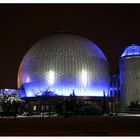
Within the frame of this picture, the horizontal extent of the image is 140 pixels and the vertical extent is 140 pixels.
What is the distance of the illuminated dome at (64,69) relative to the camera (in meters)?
83.1

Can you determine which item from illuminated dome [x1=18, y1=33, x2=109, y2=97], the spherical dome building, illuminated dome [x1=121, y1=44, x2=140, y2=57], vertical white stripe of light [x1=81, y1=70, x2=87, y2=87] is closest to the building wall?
the spherical dome building

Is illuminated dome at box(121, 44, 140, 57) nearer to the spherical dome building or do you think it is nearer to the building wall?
the spherical dome building

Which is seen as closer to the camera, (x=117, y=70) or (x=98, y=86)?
(x=98, y=86)

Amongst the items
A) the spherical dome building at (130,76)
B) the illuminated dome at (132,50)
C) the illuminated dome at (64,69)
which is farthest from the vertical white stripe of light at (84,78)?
the illuminated dome at (132,50)

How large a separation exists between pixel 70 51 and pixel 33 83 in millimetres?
10513

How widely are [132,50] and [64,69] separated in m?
16.3

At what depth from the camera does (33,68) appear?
85.0 meters

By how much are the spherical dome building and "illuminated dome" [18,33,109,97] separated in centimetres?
382

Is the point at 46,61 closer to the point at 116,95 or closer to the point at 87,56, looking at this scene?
the point at 87,56

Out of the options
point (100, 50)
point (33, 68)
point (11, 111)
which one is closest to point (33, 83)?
point (33, 68)

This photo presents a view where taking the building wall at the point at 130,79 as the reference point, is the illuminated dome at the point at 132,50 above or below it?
above

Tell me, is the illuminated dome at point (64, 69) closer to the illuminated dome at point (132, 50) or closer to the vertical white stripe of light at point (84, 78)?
the vertical white stripe of light at point (84, 78)

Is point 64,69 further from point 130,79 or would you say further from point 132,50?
point 132,50

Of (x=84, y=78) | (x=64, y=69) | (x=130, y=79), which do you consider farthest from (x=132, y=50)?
(x=64, y=69)
